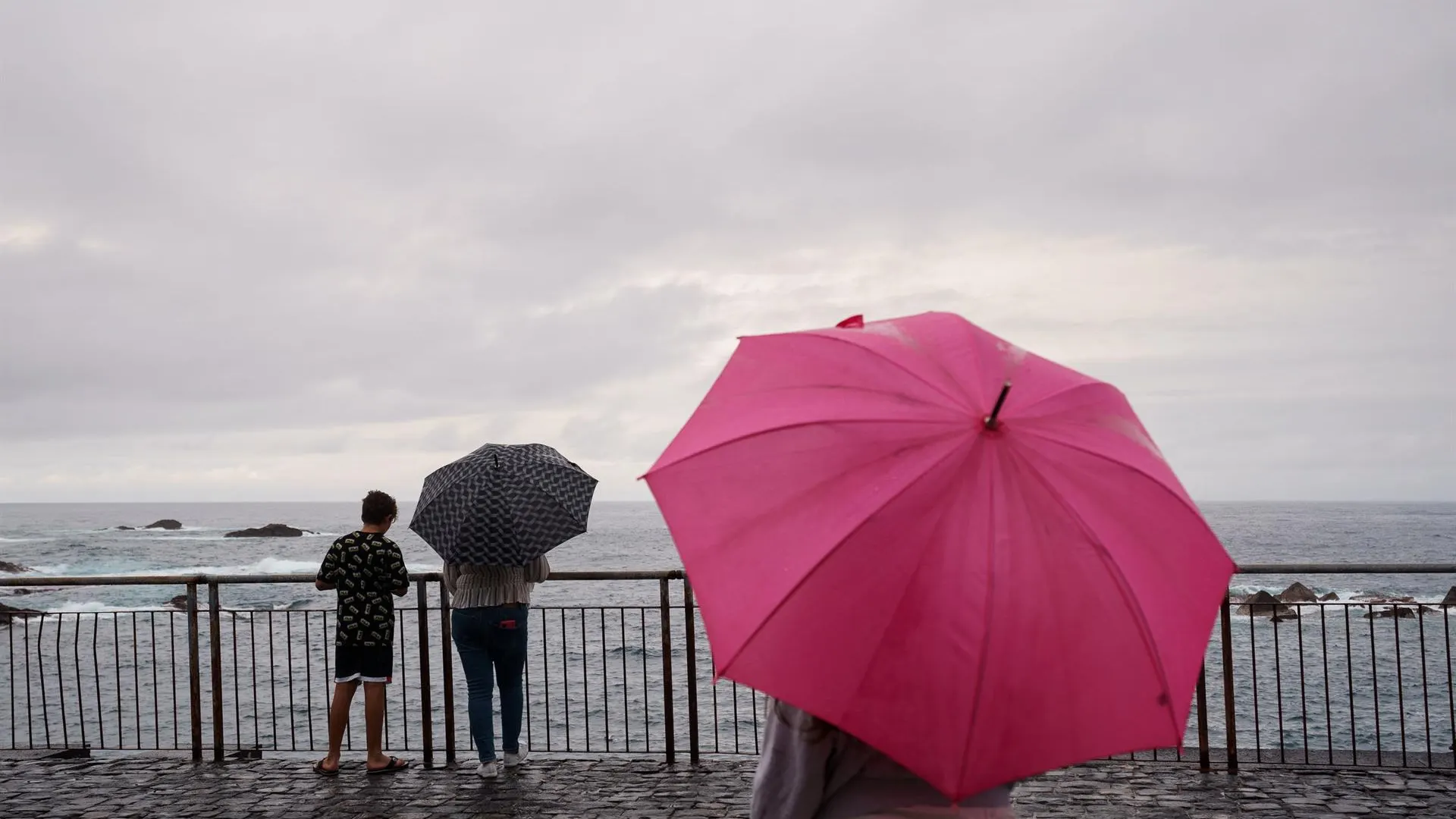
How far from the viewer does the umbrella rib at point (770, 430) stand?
258 cm

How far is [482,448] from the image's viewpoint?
8047 mm

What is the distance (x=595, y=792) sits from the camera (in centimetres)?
774

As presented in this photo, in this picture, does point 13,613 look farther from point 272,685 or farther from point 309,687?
point 272,685

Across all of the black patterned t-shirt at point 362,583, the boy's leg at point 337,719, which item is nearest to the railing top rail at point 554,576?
the black patterned t-shirt at point 362,583

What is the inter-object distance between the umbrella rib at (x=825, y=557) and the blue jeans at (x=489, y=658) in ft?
18.7

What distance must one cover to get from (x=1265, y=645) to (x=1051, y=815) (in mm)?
30091

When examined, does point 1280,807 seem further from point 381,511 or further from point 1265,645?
point 1265,645

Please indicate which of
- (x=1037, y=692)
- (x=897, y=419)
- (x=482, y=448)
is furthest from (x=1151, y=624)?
(x=482, y=448)

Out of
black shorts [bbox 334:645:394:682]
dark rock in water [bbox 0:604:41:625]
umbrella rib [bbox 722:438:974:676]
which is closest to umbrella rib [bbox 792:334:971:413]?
umbrella rib [bbox 722:438:974:676]

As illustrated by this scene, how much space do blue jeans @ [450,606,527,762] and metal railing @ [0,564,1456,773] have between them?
7.4 inches

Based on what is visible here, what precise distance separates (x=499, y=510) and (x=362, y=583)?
138cm

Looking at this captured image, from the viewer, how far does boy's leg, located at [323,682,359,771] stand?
8.34m

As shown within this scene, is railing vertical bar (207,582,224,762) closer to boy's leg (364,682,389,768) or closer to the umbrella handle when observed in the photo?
boy's leg (364,682,389,768)

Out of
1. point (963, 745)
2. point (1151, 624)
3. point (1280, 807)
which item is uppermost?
point (1151, 624)
